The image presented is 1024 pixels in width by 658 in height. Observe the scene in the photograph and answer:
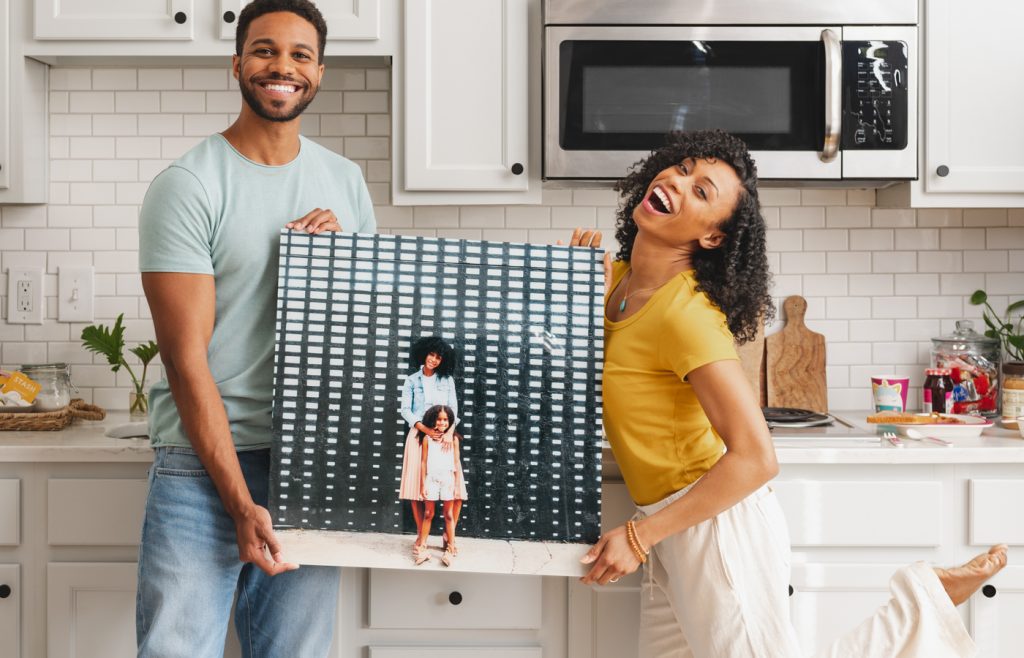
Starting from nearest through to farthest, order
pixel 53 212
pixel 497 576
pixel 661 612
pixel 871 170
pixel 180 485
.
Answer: pixel 180 485, pixel 661 612, pixel 497 576, pixel 871 170, pixel 53 212

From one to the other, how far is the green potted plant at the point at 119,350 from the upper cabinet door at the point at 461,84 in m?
0.88

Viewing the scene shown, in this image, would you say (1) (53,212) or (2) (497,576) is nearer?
(2) (497,576)

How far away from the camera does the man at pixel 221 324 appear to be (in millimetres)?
1479

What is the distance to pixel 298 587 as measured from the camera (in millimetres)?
1669

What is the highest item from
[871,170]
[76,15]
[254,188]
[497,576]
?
[76,15]

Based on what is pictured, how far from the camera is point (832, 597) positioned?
1.99 m

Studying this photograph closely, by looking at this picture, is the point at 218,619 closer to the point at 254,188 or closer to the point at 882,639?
the point at 254,188

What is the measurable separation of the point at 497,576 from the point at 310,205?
929 mm

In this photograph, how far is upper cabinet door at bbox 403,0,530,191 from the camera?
2.24 meters

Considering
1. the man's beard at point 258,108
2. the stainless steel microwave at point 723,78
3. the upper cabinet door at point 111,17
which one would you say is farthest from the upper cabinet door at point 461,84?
the man's beard at point 258,108

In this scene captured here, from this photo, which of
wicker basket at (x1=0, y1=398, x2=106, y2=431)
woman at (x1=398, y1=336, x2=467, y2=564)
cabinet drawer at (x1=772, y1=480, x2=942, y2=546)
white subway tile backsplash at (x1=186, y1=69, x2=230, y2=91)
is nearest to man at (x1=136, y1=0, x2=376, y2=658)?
woman at (x1=398, y1=336, x2=467, y2=564)

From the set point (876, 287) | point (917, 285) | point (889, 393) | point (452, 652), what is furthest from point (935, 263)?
point (452, 652)

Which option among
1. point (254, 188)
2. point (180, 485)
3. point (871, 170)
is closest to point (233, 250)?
point (254, 188)

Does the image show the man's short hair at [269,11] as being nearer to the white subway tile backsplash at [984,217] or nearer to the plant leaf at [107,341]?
the plant leaf at [107,341]
